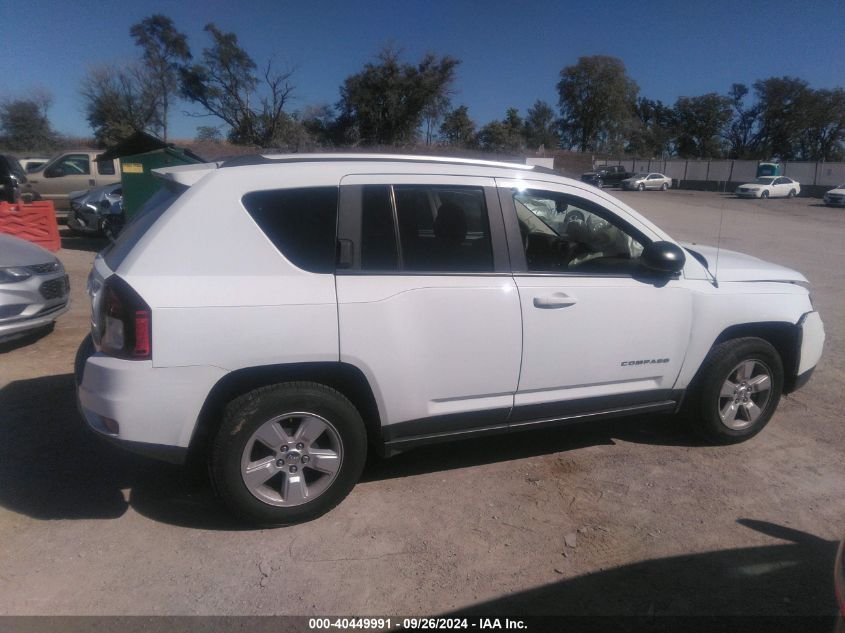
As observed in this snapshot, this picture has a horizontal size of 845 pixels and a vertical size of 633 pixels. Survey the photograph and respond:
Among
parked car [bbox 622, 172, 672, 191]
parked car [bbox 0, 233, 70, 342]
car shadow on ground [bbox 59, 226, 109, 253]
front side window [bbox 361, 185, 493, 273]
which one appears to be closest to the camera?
front side window [bbox 361, 185, 493, 273]

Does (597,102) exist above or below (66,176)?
above

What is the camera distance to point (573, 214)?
185 inches

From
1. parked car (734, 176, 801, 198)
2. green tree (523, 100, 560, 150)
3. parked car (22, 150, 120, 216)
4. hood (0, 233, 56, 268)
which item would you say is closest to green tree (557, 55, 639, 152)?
green tree (523, 100, 560, 150)

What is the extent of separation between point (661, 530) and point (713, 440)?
4.12ft

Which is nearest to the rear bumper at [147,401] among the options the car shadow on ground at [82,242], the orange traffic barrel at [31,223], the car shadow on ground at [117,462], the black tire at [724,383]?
the car shadow on ground at [117,462]

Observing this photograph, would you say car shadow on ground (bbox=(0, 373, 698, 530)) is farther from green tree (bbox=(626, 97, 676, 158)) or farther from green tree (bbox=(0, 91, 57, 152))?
green tree (bbox=(626, 97, 676, 158))

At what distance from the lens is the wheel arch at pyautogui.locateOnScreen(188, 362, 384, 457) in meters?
3.19

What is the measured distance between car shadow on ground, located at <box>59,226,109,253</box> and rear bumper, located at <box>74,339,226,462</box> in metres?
11.0

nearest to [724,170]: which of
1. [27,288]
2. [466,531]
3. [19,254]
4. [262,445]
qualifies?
[19,254]

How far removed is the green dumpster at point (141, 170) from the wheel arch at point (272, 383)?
928 cm

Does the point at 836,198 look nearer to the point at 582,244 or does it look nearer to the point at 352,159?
the point at 582,244

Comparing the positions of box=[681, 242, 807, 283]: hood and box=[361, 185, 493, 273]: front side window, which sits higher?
box=[361, 185, 493, 273]: front side window

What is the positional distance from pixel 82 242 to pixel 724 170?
2166 inches

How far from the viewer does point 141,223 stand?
11.3 feet
